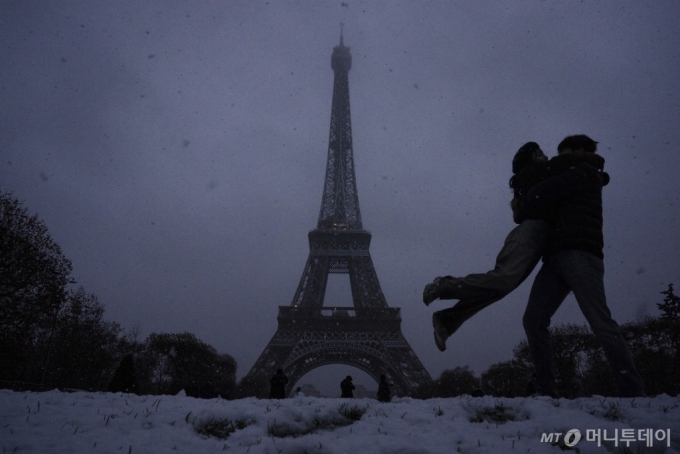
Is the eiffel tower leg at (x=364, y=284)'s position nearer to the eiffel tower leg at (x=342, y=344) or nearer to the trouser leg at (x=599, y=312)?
the eiffel tower leg at (x=342, y=344)

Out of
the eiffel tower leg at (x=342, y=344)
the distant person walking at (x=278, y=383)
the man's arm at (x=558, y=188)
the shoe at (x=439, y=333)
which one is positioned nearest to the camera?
the shoe at (x=439, y=333)

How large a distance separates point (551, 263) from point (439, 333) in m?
1.40

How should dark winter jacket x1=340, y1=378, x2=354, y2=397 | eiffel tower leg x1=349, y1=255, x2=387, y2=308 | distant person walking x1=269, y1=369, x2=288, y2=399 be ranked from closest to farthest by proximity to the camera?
distant person walking x1=269, y1=369, x2=288, y2=399 → dark winter jacket x1=340, y1=378, x2=354, y2=397 → eiffel tower leg x1=349, y1=255, x2=387, y2=308

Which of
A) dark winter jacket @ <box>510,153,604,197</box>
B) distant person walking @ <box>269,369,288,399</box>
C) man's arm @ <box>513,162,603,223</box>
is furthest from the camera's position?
distant person walking @ <box>269,369,288,399</box>

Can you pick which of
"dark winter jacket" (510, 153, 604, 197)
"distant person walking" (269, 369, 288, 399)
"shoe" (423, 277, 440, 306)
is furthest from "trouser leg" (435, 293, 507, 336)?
"distant person walking" (269, 369, 288, 399)

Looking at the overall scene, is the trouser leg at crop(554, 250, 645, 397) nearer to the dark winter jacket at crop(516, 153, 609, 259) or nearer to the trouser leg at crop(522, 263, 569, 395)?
the dark winter jacket at crop(516, 153, 609, 259)

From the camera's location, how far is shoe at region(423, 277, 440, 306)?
140 inches

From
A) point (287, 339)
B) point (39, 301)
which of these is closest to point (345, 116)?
point (287, 339)

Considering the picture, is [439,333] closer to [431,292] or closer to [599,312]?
[431,292]

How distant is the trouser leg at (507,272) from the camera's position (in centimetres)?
351

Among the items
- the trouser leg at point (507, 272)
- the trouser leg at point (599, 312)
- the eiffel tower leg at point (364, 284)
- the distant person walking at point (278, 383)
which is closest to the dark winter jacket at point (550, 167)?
the trouser leg at point (507, 272)

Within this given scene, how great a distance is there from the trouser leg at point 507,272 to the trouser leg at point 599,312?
0.32 meters

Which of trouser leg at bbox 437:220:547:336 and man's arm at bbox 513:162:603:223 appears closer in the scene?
trouser leg at bbox 437:220:547:336

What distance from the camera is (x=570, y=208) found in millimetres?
3910
